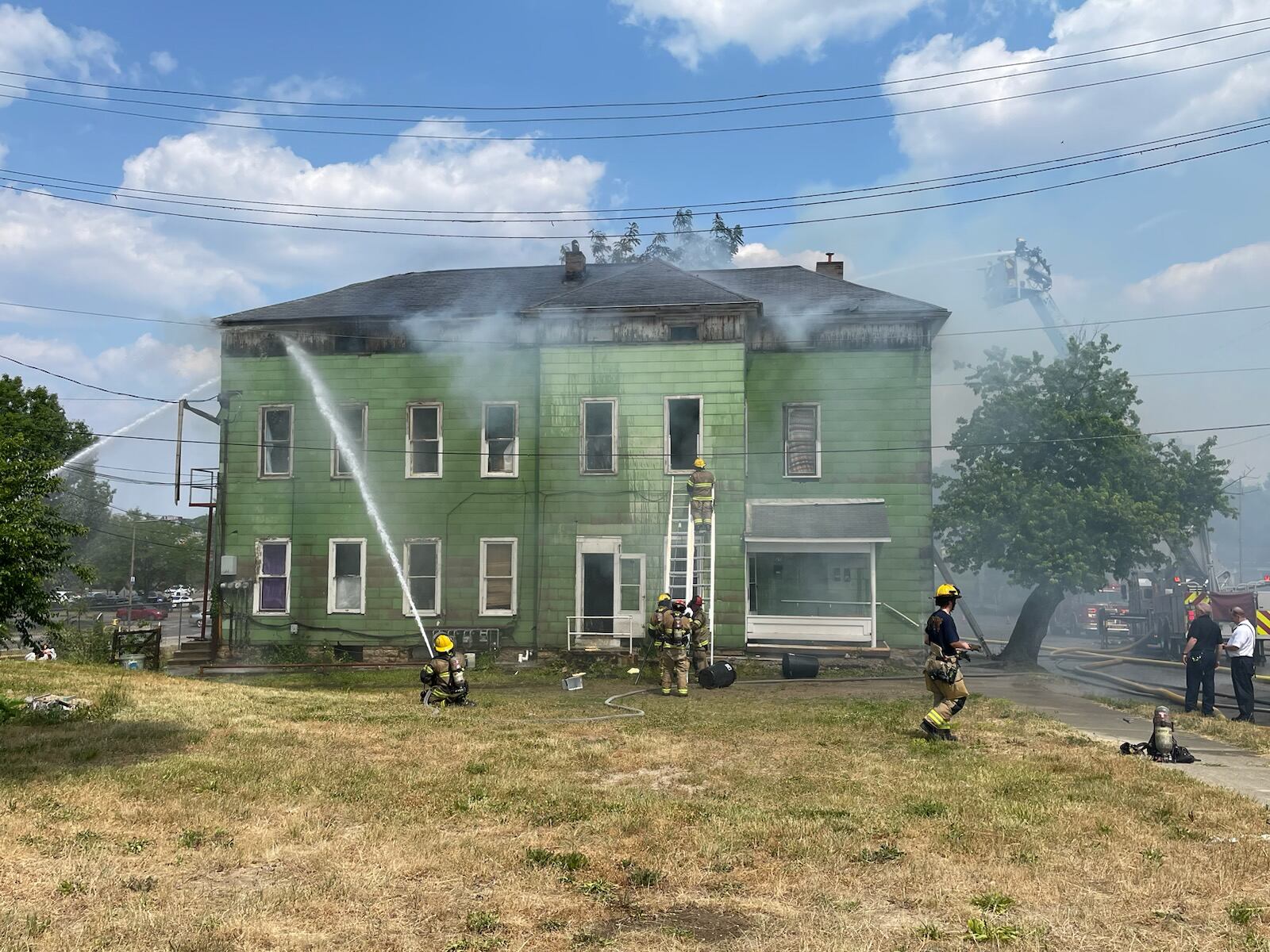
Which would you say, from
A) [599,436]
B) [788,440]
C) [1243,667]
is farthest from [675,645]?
[1243,667]

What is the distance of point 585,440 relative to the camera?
896 inches

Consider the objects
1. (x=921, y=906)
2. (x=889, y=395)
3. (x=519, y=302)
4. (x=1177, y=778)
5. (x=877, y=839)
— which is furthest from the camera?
(x=519, y=302)

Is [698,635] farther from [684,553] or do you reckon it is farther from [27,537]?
[27,537]

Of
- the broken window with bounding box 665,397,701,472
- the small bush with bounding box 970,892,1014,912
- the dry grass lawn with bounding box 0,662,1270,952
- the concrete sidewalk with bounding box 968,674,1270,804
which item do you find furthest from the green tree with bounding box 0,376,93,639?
the broken window with bounding box 665,397,701,472

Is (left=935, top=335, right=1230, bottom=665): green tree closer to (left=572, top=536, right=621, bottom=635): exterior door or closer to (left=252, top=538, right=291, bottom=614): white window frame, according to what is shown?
(left=572, top=536, right=621, bottom=635): exterior door

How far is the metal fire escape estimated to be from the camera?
20.7 meters

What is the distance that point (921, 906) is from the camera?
18.1 ft

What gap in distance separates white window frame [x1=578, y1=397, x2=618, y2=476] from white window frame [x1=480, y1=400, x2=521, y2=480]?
1.58m

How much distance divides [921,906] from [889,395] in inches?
714

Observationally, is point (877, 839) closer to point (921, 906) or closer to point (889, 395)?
point (921, 906)

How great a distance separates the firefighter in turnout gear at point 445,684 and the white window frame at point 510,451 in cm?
902

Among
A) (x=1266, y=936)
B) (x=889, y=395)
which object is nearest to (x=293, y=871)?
(x=1266, y=936)

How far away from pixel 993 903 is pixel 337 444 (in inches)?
818

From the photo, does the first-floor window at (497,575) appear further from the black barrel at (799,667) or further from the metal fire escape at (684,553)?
the black barrel at (799,667)
